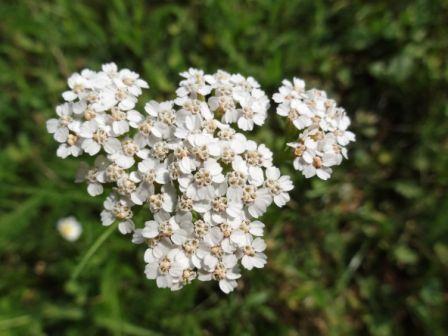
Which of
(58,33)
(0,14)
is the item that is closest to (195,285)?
(58,33)

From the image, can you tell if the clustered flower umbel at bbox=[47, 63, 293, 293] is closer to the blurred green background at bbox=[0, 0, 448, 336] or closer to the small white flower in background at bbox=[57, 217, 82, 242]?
the blurred green background at bbox=[0, 0, 448, 336]

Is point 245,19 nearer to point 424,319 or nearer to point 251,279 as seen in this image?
point 251,279

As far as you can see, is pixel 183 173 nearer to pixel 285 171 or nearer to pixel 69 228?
pixel 285 171

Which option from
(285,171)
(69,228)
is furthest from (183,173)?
(69,228)

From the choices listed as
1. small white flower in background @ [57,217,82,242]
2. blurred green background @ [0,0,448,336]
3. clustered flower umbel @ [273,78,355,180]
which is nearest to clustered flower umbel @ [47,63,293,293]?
clustered flower umbel @ [273,78,355,180]

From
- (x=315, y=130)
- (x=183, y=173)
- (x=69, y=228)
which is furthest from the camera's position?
(x=69, y=228)

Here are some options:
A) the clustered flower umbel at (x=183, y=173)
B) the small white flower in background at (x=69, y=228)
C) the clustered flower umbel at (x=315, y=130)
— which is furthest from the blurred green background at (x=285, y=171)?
the clustered flower umbel at (x=183, y=173)
